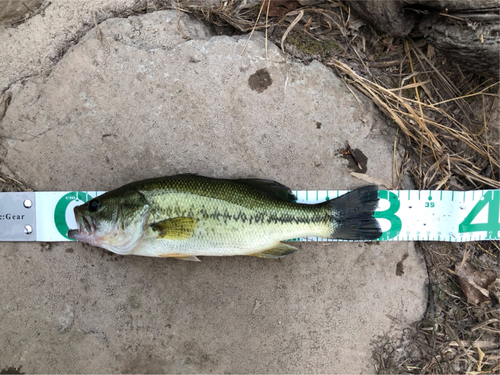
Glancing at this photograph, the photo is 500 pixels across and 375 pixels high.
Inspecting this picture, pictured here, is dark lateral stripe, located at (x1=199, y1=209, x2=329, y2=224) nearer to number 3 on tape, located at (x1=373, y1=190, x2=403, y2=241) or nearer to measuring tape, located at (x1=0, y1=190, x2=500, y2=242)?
measuring tape, located at (x1=0, y1=190, x2=500, y2=242)

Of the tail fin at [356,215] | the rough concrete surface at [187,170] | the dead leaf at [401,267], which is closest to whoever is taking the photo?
the tail fin at [356,215]

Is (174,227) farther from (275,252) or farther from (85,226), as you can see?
(275,252)

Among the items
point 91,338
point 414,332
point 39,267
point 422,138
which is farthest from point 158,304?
point 422,138

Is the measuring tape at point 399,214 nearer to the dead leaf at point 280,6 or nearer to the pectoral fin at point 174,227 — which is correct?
the pectoral fin at point 174,227

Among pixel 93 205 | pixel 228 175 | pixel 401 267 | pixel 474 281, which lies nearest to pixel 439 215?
pixel 401 267

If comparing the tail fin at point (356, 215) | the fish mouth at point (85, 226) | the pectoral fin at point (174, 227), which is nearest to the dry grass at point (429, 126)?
the tail fin at point (356, 215)

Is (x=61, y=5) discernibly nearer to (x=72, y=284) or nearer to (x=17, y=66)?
(x=17, y=66)

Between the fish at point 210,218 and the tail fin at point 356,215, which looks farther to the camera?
the tail fin at point 356,215
